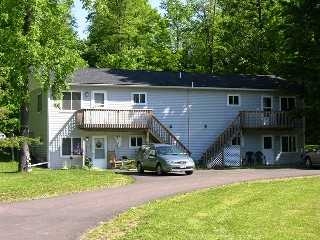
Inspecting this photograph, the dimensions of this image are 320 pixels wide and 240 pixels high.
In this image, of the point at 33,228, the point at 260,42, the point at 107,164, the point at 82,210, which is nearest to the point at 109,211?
the point at 82,210

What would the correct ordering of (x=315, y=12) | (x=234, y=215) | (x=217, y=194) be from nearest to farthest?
(x=234, y=215) < (x=217, y=194) < (x=315, y=12)

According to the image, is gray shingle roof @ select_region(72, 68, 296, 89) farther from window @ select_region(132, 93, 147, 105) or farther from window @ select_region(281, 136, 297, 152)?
window @ select_region(281, 136, 297, 152)

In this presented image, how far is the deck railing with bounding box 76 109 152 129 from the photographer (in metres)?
39.5

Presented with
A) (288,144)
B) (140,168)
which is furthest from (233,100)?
(140,168)

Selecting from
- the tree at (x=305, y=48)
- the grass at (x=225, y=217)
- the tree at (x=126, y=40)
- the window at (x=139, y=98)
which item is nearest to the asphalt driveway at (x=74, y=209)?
the grass at (x=225, y=217)

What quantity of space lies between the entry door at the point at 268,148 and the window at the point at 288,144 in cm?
99

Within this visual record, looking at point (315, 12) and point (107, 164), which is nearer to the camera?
point (107, 164)

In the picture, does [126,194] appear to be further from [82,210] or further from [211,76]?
[211,76]

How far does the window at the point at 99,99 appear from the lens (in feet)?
135

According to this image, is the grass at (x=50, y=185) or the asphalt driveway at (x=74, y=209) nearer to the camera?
the asphalt driveway at (x=74, y=209)

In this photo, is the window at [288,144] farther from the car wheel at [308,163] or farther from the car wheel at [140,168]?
the car wheel at [140,168]

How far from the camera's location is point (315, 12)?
43438 millimetres

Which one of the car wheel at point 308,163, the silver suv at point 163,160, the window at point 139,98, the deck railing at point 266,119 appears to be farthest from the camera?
the deck railing at point 266,119

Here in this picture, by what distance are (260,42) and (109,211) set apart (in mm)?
44483
